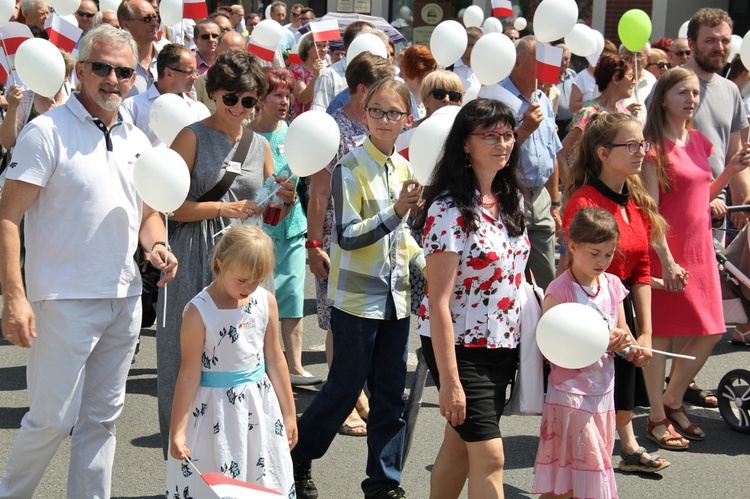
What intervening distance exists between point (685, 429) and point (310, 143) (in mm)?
2731

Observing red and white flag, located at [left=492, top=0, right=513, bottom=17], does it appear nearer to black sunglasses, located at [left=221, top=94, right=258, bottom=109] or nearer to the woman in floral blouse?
black sunglasses, located at [left=221, top=94, right=258, bottom=109]

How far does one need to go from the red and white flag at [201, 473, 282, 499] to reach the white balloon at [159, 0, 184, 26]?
Answer: 6.48m

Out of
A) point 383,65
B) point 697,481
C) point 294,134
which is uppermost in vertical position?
point 383,65

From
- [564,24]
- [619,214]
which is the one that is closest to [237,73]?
[619,214]

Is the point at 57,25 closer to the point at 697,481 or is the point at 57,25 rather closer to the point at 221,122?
the point at 221,122

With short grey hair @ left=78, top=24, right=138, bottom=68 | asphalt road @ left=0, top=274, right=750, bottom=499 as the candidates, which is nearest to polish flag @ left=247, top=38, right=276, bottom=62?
asphalt road @ left=0, top=274, right=750, bottom=499

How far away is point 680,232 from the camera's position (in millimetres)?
5746

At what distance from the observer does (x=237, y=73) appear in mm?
4723

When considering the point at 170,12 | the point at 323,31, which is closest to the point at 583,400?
the point at 323,31

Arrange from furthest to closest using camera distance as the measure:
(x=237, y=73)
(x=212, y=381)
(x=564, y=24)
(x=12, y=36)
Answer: (x=12, y=36) < (x=564, y=24) < (x=237, y=73) < (x=212, y=381)

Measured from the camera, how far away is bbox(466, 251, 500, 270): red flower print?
398 centimetres

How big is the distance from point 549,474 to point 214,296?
60.6 inches

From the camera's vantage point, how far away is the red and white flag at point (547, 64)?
6.54m

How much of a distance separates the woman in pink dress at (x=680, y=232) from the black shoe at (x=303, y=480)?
6.40 feet
